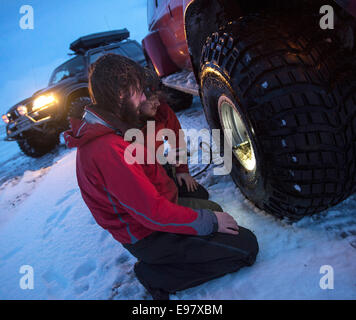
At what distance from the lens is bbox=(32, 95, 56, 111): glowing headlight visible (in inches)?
195

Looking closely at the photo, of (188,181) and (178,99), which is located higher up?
(178,99)

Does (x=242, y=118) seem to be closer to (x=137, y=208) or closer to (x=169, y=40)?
(x=137, y=208)

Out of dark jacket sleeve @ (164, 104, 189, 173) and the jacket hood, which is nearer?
the jacket hood

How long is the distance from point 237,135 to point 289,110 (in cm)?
69

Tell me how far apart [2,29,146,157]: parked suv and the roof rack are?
2.97 ft

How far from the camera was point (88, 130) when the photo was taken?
109cm

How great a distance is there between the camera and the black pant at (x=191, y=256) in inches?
50.2

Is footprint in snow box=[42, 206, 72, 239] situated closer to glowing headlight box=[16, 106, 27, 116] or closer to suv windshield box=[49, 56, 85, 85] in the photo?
glowing headlight box=[16, 106, 27, 116]

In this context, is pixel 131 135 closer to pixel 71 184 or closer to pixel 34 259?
pixel 34 259

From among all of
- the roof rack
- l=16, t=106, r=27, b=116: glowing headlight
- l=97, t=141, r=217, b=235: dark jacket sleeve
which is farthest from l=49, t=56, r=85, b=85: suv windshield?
l=97, t=141, r=217, b=235: dark jacket sleeve

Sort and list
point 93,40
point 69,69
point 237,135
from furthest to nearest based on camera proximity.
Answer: point 93,40 < point 69,69 < point 237,135

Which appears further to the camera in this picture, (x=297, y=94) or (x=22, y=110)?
(x=22, y=110)

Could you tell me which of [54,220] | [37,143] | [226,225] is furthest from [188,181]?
[37,143]

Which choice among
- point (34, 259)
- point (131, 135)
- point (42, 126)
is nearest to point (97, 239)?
point (34, 259)
